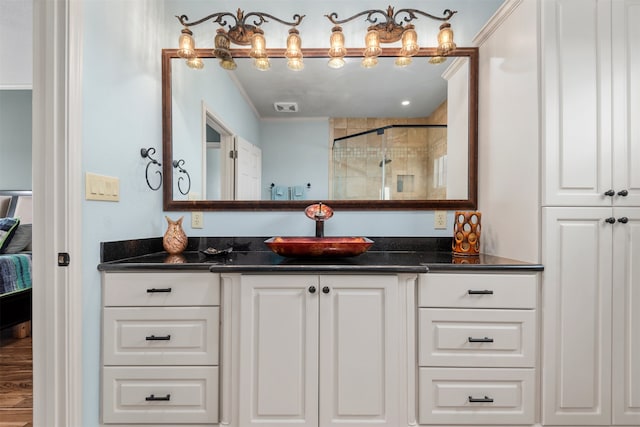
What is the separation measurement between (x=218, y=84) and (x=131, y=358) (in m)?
1.59

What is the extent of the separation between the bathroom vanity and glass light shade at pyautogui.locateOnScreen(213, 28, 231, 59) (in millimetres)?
1257

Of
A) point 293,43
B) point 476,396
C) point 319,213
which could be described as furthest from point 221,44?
point 476,396

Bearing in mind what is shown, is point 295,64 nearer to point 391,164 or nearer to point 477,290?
point 391,164

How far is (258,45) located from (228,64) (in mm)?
220

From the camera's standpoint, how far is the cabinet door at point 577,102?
138 centimetres

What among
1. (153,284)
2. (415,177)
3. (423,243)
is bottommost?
(153,284)

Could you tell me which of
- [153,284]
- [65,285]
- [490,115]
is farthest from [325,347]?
[490,115]

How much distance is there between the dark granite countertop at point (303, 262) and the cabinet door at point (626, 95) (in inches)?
21.4

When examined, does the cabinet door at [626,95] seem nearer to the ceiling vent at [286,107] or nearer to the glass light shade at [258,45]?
the ceiling vent at [286,107]

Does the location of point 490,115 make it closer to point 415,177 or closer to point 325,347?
point 415,177

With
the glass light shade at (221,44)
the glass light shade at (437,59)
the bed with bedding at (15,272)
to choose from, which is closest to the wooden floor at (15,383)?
the bed with bedding at (15,272)

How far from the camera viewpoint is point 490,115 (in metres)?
1.80

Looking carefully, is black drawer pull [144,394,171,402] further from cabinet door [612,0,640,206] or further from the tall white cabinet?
cabinet door [612,0,640,206]

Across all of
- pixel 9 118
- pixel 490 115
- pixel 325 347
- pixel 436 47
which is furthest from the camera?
pixel 9 118
